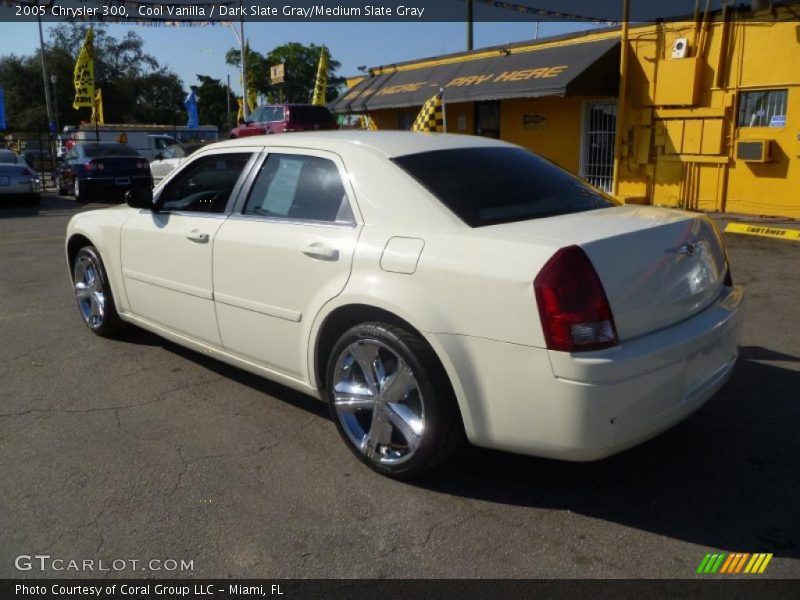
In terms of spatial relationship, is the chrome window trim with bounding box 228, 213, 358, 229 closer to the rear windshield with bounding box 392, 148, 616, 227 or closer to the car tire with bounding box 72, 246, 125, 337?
the rear windshield with bounding box 392, 148, 616, 227

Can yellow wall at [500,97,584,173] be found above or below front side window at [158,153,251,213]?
above

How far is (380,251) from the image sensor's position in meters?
3.20

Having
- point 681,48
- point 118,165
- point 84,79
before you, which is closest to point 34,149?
point 84,79

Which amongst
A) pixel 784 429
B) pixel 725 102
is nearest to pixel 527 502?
pixel 784 429

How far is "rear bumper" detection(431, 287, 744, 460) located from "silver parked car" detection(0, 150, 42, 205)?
16.7m

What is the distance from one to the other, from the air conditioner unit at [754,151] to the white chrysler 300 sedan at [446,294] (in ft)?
31.1

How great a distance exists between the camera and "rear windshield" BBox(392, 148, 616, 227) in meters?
3.33

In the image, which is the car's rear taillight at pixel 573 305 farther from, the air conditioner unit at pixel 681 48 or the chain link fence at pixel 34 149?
the chain link fence at pixel 34 149

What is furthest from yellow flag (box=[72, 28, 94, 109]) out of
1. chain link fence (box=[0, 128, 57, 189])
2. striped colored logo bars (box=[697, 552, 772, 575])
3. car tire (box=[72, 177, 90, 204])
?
striped colored logo bars (box=[697, 552, 772, 575])

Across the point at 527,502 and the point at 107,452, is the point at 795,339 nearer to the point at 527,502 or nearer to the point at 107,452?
the point at 527,502

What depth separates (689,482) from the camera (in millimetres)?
3191

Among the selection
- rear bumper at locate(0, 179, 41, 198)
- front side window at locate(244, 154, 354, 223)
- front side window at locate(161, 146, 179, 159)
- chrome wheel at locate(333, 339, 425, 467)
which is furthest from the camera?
front side window at locate(161, 146, 179, 159)

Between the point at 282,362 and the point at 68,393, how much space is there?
1659mm
